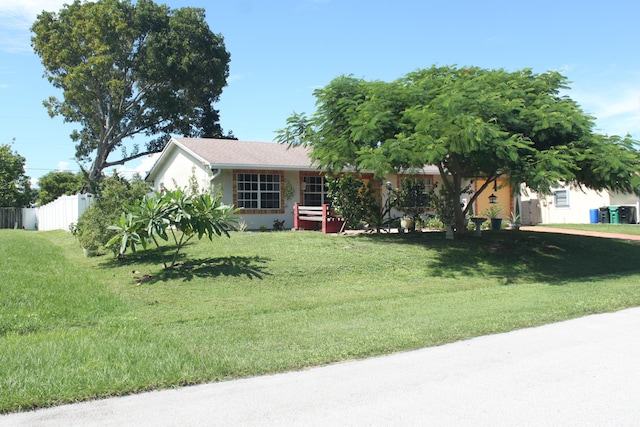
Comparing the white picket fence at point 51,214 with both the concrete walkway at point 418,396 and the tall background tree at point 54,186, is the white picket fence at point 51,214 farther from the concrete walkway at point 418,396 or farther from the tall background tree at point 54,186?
the concrete walkway at point 418,396

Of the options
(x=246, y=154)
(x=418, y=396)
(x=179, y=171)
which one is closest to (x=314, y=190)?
(x=246, y=154)

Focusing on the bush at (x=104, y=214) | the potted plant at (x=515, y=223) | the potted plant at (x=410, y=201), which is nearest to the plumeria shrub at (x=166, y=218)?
the bush at (x=104, y=214)

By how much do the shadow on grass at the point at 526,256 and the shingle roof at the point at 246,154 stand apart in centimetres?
543

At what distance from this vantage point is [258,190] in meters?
21.0

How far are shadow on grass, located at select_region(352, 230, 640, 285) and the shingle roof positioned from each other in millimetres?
5433

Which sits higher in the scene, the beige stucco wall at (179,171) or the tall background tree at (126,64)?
the tall background tree at (126,64)

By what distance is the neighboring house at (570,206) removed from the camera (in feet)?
95.8

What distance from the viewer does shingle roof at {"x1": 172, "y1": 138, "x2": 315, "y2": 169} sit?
2014 centimetres

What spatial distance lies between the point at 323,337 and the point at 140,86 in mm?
35079

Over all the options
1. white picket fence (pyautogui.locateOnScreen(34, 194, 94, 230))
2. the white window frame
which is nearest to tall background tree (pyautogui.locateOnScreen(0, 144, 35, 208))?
white picket fence (pyautogui.locateOnScreen(34, 194, 94, 230))

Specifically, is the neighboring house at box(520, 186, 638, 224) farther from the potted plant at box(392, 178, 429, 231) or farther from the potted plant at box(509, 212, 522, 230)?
the potted plant at box(392, 178, 429, 231)

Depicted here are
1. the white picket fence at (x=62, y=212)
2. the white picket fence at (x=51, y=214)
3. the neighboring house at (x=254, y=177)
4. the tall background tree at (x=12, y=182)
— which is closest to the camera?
the neighboring house at (x=254, y=177)

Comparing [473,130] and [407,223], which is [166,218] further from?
[407,223]

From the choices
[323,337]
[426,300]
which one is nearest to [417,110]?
[426,300]
